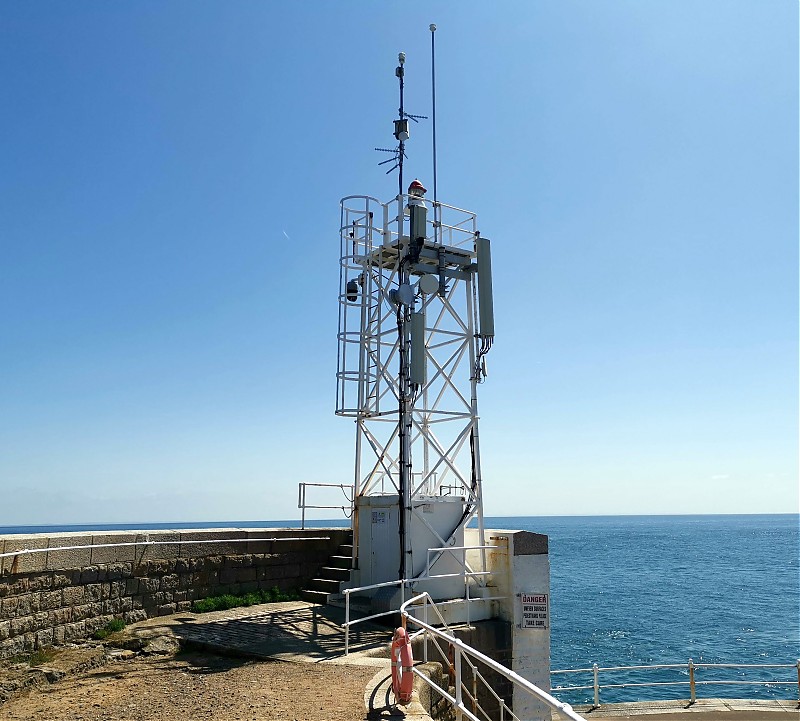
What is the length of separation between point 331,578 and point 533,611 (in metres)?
→ 4.98

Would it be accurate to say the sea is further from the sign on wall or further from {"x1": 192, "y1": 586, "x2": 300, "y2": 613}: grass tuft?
{"x1": 192, "y1": 586, "x2": 300, "y2": 613}: grass tuft

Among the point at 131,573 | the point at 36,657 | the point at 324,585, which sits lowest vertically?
the point at 36,657

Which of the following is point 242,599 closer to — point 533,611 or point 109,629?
point 109,629

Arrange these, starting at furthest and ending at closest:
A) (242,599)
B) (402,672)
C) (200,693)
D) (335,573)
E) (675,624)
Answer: (675,624), (335,573), (242,599), (200,693), (402,672)

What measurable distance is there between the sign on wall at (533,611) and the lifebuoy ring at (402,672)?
20.2ft

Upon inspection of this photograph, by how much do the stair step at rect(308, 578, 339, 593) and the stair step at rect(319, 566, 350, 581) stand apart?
13 cm

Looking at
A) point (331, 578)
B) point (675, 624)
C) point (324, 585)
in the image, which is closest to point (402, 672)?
point (324, 585)

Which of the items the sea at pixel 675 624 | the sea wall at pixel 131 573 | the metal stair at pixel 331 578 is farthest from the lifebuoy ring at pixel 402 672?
the sea at pixel 675 624

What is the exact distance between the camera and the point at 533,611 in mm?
14008

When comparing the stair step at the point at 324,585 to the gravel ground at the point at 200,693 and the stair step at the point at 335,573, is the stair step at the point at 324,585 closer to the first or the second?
the stair step at the point at 335,573

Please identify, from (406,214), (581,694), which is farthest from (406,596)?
(581,694)

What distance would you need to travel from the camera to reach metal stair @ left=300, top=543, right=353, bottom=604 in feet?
52.5

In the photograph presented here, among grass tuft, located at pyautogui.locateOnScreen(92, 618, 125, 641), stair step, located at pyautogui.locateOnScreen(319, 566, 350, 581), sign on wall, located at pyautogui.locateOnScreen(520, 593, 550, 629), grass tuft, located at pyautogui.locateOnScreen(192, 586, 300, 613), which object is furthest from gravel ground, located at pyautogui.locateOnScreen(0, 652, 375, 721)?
stair step, located at pyautogui.locateOnScreen(319, 566, 350, 581)

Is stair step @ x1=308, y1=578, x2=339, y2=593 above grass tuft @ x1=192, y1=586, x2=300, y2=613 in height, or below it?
above
